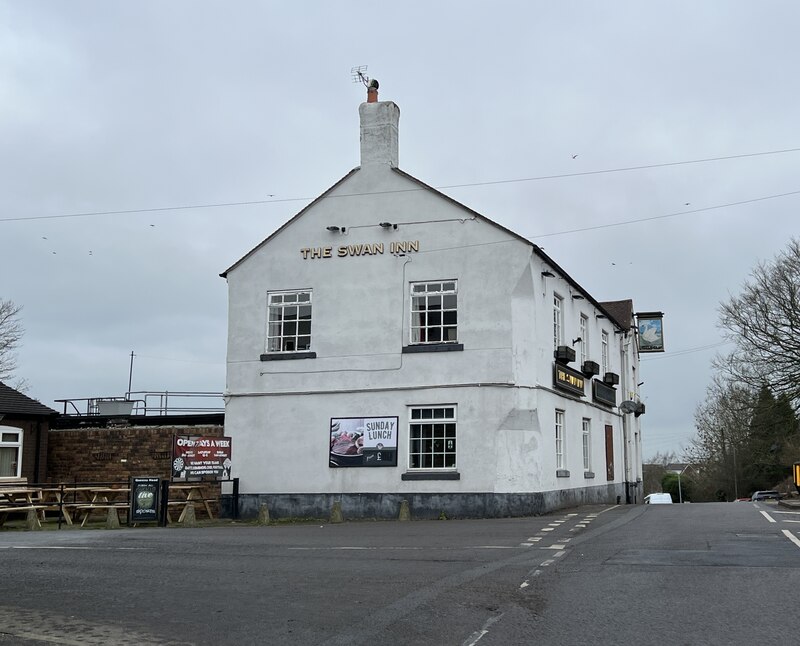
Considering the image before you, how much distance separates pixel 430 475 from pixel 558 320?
6625mm

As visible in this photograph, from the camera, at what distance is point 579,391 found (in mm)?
27984

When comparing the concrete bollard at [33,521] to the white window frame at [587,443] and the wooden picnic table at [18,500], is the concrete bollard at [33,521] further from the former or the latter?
the white window frame at [587,443]

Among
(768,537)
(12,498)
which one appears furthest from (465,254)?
(12,498)

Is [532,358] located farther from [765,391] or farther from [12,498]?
[765,391]

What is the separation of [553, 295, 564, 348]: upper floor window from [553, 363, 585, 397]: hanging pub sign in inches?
30.5

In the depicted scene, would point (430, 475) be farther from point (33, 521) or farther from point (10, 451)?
point (10, 451)

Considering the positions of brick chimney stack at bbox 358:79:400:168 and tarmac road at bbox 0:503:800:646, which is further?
brick chimney stack at bbox 358:79:400:168

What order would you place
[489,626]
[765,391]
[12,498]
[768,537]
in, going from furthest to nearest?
[765,391]
[12,498]
[768,537]
[489,626]

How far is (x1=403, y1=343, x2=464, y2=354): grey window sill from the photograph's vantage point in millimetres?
24047

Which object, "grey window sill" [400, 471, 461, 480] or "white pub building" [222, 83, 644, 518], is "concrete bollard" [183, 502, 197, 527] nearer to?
"white pub building" [222, 83, 644, 518]

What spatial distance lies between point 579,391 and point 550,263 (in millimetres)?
4761

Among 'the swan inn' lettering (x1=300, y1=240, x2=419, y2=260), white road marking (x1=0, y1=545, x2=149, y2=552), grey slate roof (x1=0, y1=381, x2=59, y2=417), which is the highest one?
'the swan inn' lettering (x1=300, y1=240, x2=419, y2=260)


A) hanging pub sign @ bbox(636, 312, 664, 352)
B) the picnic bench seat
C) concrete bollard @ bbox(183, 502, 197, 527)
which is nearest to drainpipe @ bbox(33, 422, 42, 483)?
the picnic bench seat

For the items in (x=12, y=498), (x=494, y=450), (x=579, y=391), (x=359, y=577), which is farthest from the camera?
(x=579, y=391)
